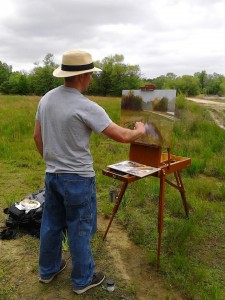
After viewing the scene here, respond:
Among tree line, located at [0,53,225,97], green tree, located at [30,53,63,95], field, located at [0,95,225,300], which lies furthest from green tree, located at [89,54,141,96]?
field, located at [0,95,225,300]

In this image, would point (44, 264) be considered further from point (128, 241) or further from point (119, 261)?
point (128, 241)

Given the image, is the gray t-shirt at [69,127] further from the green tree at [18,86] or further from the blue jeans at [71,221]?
the green tree at [18,86]

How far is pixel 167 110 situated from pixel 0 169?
12.7ft

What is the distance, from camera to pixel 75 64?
2270mm

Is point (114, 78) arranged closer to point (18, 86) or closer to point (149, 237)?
point (18, 86)

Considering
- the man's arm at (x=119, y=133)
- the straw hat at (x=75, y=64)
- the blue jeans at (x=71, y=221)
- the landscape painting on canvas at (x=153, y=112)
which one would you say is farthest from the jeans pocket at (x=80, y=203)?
the landscape painting on canvas at (x=153, y=112)

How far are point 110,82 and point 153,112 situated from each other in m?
44.6

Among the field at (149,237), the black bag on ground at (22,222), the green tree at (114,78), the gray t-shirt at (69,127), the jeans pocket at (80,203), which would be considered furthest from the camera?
the green tree at (114,78)

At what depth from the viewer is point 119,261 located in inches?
123

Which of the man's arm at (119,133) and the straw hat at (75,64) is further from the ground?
the straw hat at (75,64)

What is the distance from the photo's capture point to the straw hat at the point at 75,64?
226 cm

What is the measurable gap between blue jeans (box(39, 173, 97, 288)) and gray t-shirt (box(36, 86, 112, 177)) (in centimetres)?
9

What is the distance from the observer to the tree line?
4631 cm

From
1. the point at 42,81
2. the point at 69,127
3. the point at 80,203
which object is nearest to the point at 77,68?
the point at 69,127
